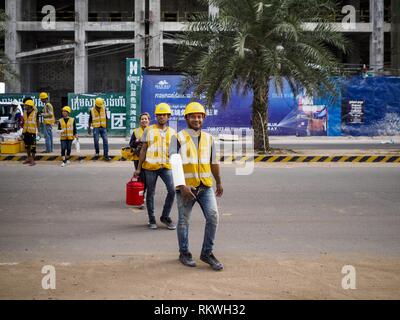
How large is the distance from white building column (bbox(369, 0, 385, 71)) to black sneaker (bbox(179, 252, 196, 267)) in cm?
3868

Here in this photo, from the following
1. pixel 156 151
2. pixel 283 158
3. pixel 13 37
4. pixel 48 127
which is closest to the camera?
pixel 156 151

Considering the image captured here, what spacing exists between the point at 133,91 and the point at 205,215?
20.6 meters

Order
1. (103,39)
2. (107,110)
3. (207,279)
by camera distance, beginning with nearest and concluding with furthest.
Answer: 1. (207,279)
2. (107,110)
3. (103,39)

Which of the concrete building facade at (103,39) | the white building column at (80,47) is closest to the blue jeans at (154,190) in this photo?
the concrete building facade at (103,39)

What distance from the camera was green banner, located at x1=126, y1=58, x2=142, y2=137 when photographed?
26016 millimetres

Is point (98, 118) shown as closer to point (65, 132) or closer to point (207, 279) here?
point (65, 132)

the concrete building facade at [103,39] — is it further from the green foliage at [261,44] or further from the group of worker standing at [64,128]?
the group of worker standing at [64,128]

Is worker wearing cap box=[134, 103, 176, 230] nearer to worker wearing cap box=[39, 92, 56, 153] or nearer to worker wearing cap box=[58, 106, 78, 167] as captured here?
worker wearing cap box=[58, 106, 78, 167]

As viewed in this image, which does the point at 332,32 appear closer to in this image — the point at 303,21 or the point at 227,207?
the point at 303,21

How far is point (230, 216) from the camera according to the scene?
8781 mm

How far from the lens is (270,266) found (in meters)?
5.97

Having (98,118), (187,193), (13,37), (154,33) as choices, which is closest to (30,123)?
(98,118)

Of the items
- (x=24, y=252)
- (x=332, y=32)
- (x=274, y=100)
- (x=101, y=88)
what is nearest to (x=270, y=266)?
(x=24, y=252)

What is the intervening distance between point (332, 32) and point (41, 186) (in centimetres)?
1083
